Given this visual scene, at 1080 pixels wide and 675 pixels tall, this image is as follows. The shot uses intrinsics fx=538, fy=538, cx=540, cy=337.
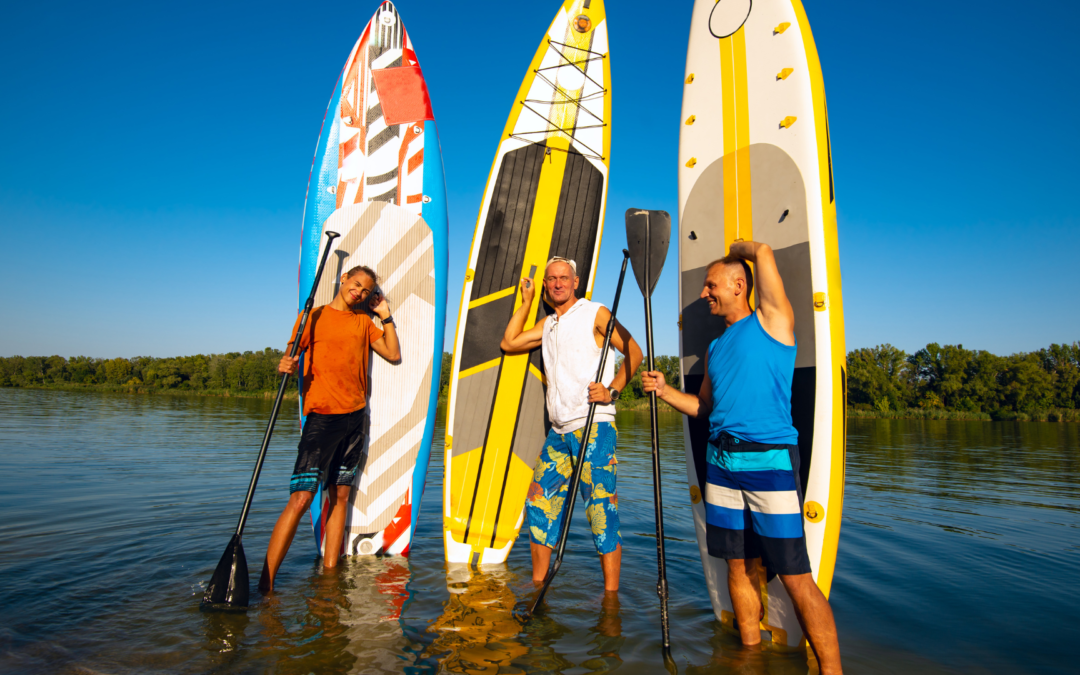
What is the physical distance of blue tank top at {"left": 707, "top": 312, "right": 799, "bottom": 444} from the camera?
90.1 inches

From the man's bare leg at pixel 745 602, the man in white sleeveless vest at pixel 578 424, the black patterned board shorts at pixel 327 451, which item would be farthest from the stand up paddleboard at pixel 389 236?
the man's bare leg at pixel 745 602

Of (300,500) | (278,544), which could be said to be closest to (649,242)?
(300,500)

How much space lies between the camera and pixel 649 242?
320 cm

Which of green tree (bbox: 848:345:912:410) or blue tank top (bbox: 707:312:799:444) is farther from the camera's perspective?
green tree (bbox: 848:345:912:410)

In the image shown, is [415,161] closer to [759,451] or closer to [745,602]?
[759,451]

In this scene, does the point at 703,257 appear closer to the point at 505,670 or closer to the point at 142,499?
the point at 505,670

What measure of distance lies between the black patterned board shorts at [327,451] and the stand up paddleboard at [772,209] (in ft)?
7.26

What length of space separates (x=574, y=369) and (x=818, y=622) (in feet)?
5.60

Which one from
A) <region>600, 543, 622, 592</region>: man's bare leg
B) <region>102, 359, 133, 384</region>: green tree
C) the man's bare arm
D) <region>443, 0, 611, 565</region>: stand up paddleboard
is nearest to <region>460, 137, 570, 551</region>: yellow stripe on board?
<region>443, 0, 611, 565</region>: stand up paddleboard

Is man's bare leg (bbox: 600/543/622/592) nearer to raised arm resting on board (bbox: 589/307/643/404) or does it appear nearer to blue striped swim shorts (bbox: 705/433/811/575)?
blue striped swim shorts (bbox: 705/433/811/575)

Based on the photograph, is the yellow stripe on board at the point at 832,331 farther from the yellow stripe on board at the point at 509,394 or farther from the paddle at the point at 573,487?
the yellow stripe on board at the point at 509,394

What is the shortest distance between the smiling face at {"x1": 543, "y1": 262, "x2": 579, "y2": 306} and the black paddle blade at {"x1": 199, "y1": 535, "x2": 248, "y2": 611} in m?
2.28

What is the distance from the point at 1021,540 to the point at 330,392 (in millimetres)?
6208

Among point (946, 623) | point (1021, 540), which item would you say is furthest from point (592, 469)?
point (1021, 540)
